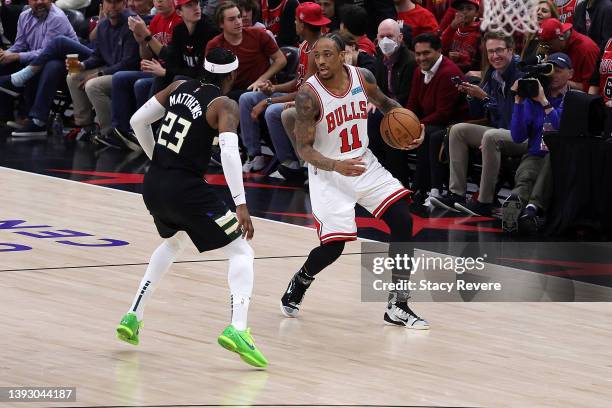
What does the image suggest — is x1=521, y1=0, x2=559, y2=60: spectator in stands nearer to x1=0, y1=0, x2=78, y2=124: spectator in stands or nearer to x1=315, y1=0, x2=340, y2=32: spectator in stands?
x1=315, y1=0, x2=340, y2=32: spectator in stands

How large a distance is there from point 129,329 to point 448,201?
17.3ft

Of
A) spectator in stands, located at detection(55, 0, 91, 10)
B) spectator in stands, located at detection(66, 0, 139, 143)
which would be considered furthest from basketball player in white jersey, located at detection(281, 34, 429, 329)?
spectator in stands, located at detection(55, 0, 91, 10)

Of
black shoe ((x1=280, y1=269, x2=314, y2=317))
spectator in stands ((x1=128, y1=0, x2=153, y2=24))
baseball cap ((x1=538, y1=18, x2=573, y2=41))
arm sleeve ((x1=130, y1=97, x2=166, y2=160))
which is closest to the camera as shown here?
arm sleeve ((x1=130, y1=97, x2=166, y2=160))

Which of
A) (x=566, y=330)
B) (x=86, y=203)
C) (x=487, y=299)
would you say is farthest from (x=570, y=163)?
(x=86, y=203)

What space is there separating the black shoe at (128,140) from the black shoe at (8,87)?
2.40 meters

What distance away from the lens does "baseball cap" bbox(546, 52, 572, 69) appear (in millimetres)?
10867

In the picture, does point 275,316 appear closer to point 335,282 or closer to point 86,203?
point 335,282

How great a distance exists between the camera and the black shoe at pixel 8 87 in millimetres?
16703

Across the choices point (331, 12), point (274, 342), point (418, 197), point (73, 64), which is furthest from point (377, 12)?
point (274, 342)

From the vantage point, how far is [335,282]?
902 cm

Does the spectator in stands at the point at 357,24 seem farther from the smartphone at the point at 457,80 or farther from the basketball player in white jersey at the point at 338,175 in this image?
the basketball player in white jersey at the point at 338,175

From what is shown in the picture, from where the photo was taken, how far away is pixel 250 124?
1338cm

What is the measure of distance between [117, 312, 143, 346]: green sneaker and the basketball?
7.54 feet

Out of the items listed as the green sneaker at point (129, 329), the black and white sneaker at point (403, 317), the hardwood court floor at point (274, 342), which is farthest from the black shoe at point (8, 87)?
the green sneaker at point (129, 329)
